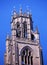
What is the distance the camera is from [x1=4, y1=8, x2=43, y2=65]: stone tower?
49.1 meters

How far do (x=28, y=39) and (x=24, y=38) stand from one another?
2.23 ft

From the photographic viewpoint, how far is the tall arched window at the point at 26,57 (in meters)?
49.2

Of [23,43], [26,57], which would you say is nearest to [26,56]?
[26,57]

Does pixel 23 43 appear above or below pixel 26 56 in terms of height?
above

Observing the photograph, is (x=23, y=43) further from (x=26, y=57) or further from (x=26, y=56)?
(x=26, y=57)

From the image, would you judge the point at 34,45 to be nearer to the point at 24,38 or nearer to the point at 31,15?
the point at 24,38

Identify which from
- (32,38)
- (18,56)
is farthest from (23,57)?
(32,38)

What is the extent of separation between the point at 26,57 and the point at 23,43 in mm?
2180

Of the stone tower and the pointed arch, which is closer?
the stone tower

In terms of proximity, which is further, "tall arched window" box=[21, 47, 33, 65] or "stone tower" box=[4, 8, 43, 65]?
"tall arched window" box=[21, 47, 33, 65]

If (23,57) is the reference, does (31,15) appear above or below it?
above

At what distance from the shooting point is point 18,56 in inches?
1925

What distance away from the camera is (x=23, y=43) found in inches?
1982

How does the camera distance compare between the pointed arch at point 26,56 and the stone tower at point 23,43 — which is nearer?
the stone tower at point 23,43
